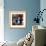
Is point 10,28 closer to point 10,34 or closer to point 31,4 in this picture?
point 10,34

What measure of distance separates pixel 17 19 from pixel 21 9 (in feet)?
1.51

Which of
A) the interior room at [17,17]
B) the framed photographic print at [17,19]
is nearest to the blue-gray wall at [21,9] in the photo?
the interior room at [17,17]

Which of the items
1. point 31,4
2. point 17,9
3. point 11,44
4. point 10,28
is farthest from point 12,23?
point 11,44

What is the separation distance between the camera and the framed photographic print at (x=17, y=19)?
5.98m

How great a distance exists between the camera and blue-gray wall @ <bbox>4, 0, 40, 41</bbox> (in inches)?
234

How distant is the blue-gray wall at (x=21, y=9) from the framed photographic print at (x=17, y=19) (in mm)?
133

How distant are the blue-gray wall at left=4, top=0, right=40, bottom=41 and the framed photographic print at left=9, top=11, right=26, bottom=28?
133 millimetres

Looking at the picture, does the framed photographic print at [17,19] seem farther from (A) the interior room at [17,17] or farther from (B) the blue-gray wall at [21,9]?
(B) the blue-gray wall at [21,9]

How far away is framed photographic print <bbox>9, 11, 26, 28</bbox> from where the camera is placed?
5.98 meters

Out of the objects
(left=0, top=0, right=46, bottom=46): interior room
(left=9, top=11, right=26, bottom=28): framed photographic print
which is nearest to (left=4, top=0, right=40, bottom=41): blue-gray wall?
(left=0, top=0, right=46, bottom=46): interior room

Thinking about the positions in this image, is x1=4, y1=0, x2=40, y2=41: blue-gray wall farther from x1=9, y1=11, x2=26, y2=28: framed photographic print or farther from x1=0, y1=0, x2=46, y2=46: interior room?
x1=9, y1=11, x2=26, y2=28: framed photographic print

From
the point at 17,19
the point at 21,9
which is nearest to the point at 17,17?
the point at 17,19

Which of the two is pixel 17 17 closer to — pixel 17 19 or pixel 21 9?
pixel 17 19

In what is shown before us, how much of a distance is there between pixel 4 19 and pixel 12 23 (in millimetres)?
380
